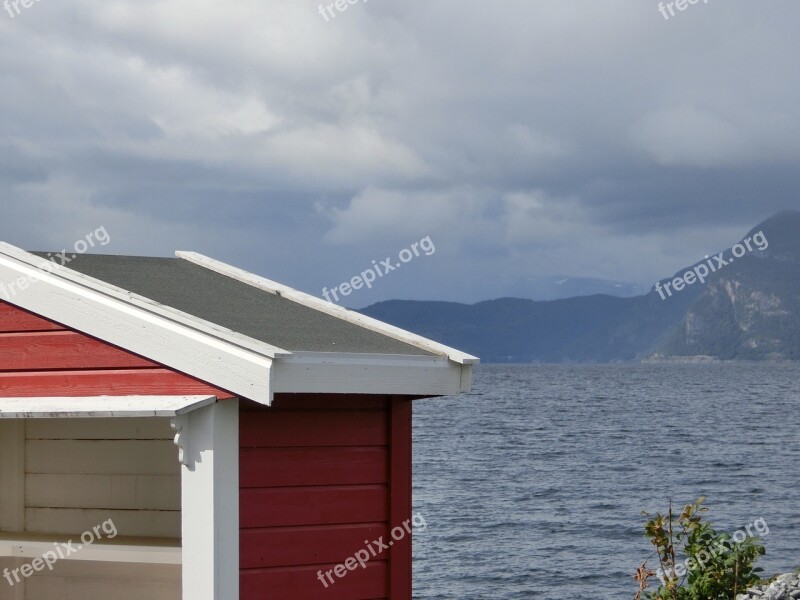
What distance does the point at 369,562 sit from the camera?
4957 millimetres

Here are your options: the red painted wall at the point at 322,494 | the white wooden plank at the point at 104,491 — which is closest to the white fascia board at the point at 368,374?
the red painted wall at the point at 322,494

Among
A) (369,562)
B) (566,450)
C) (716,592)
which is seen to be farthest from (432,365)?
(566,450)

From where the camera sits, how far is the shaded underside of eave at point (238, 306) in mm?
4637

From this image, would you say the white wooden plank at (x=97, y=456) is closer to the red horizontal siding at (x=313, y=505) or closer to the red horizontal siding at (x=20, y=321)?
the red horizontal siding at (x=20, y=321)

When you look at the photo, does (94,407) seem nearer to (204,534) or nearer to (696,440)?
(204,534)

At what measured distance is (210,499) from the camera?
4.37 m

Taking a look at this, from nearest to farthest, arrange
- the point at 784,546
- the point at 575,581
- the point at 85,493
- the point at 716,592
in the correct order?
the point at 85,493
the point at 716,592
the point at 575,581
the point at 784,546

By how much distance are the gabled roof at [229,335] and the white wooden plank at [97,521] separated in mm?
1240

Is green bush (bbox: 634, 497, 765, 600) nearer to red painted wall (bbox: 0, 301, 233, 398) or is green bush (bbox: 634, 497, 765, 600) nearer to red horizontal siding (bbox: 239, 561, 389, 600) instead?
red horizontal siding (bbox: 239, 561, 389, 600)

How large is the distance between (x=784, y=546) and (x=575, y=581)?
6060 millimetres

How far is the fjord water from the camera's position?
2411cm

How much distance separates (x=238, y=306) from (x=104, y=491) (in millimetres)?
1416

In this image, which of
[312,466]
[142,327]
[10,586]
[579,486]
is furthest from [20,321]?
[579,486]

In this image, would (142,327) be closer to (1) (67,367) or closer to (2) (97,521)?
(1) (67,367)
